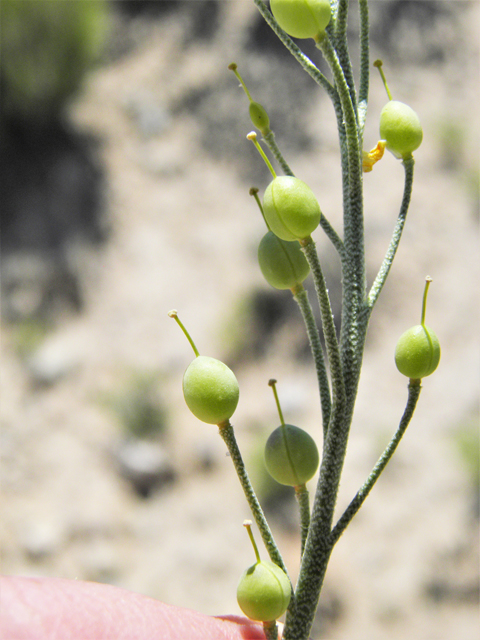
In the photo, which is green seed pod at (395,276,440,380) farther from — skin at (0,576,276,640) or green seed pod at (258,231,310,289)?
skin at (0,576,276,640)

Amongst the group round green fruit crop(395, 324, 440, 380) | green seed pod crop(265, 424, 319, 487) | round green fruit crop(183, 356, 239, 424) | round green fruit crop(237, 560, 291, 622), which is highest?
round green fruit crop(183, 356, 239, 424)

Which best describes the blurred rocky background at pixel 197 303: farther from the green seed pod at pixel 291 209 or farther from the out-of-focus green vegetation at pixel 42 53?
the green seed pod at pixel 291 209

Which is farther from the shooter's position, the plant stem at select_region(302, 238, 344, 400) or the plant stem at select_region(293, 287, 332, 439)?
the plant stem at select_region(293, 287, 332, 439)

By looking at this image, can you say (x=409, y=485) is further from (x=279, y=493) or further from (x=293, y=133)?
(x=293, y=133)

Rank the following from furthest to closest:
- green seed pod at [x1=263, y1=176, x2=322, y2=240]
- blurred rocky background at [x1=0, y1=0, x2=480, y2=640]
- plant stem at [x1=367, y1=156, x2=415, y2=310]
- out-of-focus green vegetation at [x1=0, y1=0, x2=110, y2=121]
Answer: out-of-focus green vegetation at [x1=0, y1=0, x2=110, y2=121] → blurred rocky background at [x1=0, y1=0, x2=480, y2=640] → plant stem at [x1=367, y1=156, x2=415, y2=310] → green seed pod at [x1=263, y1=176, x2=322, y2=240]

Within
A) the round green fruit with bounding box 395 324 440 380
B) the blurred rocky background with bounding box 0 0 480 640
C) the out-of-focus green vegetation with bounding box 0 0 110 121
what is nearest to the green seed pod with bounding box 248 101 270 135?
the round green fruit with bounding box 395 324 440 380
